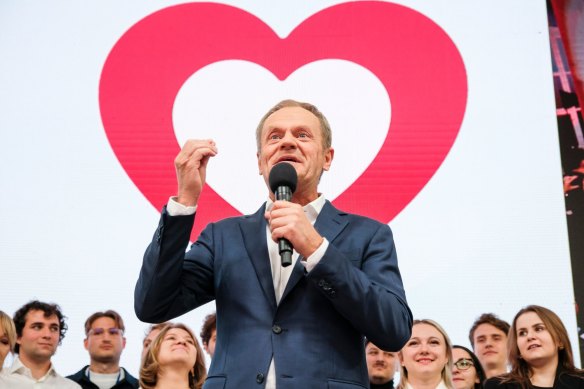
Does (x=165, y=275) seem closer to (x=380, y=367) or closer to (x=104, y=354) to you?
(x=380, y=367)

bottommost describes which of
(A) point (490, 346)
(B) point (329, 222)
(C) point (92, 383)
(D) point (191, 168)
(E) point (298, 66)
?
(C) point (92, 383)

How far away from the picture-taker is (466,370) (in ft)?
12.9

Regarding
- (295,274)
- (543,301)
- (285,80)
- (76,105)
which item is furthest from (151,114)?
(295,274)

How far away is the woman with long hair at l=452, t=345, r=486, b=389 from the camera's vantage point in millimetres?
3938

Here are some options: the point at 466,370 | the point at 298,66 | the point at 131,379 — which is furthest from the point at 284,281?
the point at 298,66

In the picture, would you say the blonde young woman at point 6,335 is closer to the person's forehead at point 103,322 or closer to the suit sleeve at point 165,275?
the person's forehead at point 103,322

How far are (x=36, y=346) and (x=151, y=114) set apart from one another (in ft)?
4.74

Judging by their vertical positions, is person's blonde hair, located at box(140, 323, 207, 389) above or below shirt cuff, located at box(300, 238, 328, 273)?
below

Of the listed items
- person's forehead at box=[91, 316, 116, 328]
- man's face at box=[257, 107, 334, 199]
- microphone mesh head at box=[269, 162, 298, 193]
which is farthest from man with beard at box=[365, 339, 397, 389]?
microphone mesh head at box=[269, 162, 298, 193]

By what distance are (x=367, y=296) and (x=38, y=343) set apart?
3.13m

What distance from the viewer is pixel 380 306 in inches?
60.5

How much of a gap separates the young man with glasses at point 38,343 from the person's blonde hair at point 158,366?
0.46 meters

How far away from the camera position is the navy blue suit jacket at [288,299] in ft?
5.00

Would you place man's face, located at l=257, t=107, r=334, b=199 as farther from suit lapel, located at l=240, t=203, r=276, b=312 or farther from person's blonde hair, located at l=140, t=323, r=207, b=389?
person's blonde hair, located at l=140, t=323, r=207, b=389
